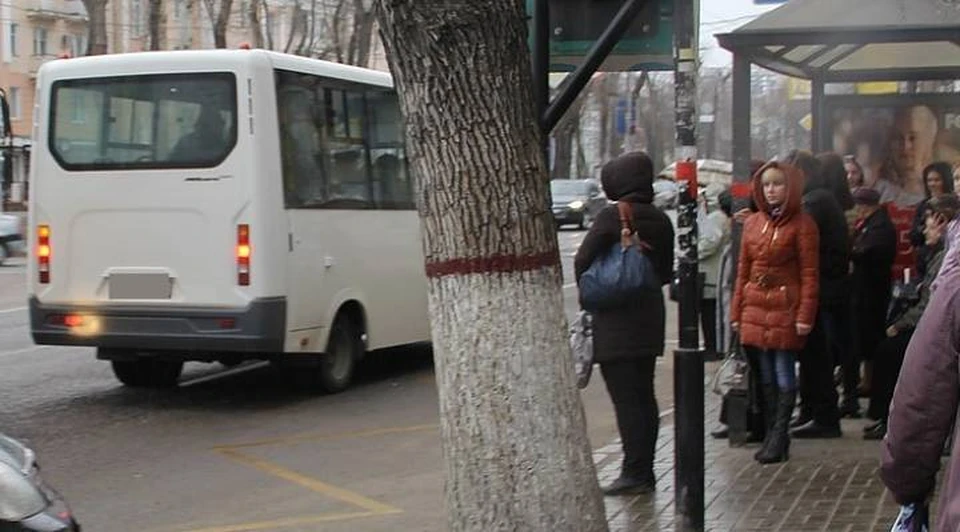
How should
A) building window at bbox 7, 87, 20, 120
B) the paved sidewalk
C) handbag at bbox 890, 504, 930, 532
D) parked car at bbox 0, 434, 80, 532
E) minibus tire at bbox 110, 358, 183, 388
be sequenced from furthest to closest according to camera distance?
building window at bbox 7, 87, 20, 120 < minibus tire at bbox 110, 358, 183, 388 < the paved sidewalk < parked car at bbox 0, 434, 80, 532 < handbag at bbox 890, 504, 930, 532

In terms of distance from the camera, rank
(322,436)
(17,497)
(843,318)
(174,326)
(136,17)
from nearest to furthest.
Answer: (17,497) → (843,318) → (322,436) → (174,326) → (136,17)

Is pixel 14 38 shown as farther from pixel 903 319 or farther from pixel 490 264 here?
pixel 490 264

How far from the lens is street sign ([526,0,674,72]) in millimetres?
5879

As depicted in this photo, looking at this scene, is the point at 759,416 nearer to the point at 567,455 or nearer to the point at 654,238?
the point at 654,238

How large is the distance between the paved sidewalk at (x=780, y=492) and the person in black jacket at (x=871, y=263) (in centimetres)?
101

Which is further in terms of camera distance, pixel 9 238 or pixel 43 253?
pixel 9 238

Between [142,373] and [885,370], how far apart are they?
6535 millimetres

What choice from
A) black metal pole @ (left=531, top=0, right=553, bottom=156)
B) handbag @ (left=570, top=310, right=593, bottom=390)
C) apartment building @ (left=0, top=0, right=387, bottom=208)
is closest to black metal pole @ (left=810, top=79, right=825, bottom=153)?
handbag @ (left=570, top=310, right=593, bottom=390)

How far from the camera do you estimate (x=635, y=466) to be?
739 centimetres

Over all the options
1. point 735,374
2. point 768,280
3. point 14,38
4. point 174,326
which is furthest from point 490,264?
point 14,38

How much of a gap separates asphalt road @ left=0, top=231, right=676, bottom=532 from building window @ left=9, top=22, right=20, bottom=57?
51257 millimetres

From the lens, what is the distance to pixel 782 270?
7.78m

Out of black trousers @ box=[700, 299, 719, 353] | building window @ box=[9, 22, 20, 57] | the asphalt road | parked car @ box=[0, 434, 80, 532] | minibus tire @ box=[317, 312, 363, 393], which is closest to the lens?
parked car @ box=[0, 434, 80, 532]

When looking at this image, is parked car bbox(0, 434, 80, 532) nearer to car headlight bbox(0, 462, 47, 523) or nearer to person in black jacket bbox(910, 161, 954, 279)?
car headlight bbox(0, 462, 47, 523)
